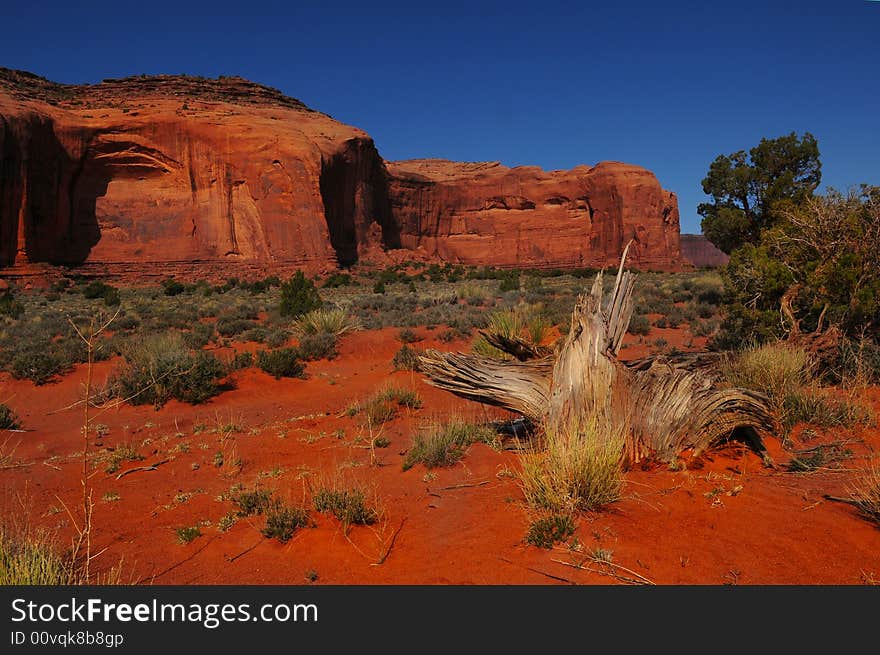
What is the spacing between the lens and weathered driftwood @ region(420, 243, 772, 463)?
4.47 m

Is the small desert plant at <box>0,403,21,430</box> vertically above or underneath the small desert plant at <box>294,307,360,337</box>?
underneath

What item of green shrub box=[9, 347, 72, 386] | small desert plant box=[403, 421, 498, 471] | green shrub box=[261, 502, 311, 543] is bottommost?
green shrub box=[9, 347, 72, 386]

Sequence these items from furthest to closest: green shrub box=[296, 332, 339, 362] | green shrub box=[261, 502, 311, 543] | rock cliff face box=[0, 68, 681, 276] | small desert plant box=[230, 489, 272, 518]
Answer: rock cliff face box=[0, 68, 681, 276] < green shrub box=[296, 332, 339, 362] < small desert plant box=[230, 489, 272, 518] < green shrub box=[261, 502, 311, 543]

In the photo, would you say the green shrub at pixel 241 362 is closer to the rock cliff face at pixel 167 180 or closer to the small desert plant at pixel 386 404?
the small desert plant at pixel 386 404

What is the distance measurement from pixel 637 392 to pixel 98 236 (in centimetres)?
4305

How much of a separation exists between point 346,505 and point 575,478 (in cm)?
166

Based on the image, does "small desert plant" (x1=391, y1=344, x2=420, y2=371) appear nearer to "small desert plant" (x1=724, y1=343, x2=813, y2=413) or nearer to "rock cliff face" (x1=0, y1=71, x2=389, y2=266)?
"small desert plant" (x1=724, y1=343, x2=813, y2=413)

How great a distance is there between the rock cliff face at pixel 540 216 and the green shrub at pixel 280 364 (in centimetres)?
5217

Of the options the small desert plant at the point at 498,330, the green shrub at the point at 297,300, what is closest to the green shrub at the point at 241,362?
the small desert plant at the point at 498,330

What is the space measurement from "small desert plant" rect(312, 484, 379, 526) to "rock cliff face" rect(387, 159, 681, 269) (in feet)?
188

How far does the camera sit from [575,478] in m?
3.60

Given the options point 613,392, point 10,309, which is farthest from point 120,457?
point 10,309

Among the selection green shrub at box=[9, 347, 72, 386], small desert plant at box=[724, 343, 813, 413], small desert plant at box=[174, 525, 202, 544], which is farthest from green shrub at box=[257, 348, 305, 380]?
small desert plant at box=[724, 343, 813, 413]
